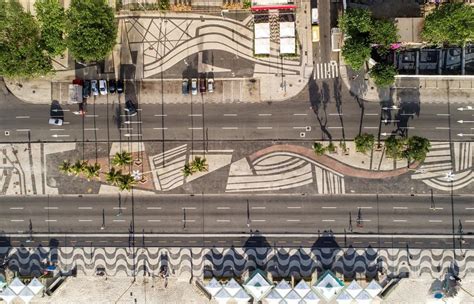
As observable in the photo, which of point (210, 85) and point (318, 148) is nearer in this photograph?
point (318, 148)

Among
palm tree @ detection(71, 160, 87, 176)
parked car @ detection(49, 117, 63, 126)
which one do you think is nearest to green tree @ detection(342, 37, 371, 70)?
palm tree @ detection(71, 160, 87, 176)

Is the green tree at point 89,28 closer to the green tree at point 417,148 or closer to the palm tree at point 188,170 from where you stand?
the palm tree at point 188,170

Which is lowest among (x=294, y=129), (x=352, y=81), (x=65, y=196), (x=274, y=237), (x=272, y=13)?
(x=274, y=237)

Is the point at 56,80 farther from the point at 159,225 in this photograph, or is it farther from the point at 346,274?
the point at 346,274

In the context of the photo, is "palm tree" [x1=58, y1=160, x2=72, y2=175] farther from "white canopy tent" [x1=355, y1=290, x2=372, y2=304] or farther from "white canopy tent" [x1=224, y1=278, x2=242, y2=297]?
"white canopy tent" [x1=355, y1=290, x2=372, y2=304]

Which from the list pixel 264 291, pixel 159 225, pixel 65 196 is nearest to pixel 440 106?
pixel 264 291

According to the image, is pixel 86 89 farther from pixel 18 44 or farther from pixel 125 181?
pixel 125 181

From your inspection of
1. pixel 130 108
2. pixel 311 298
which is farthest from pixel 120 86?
pixel 311 298
